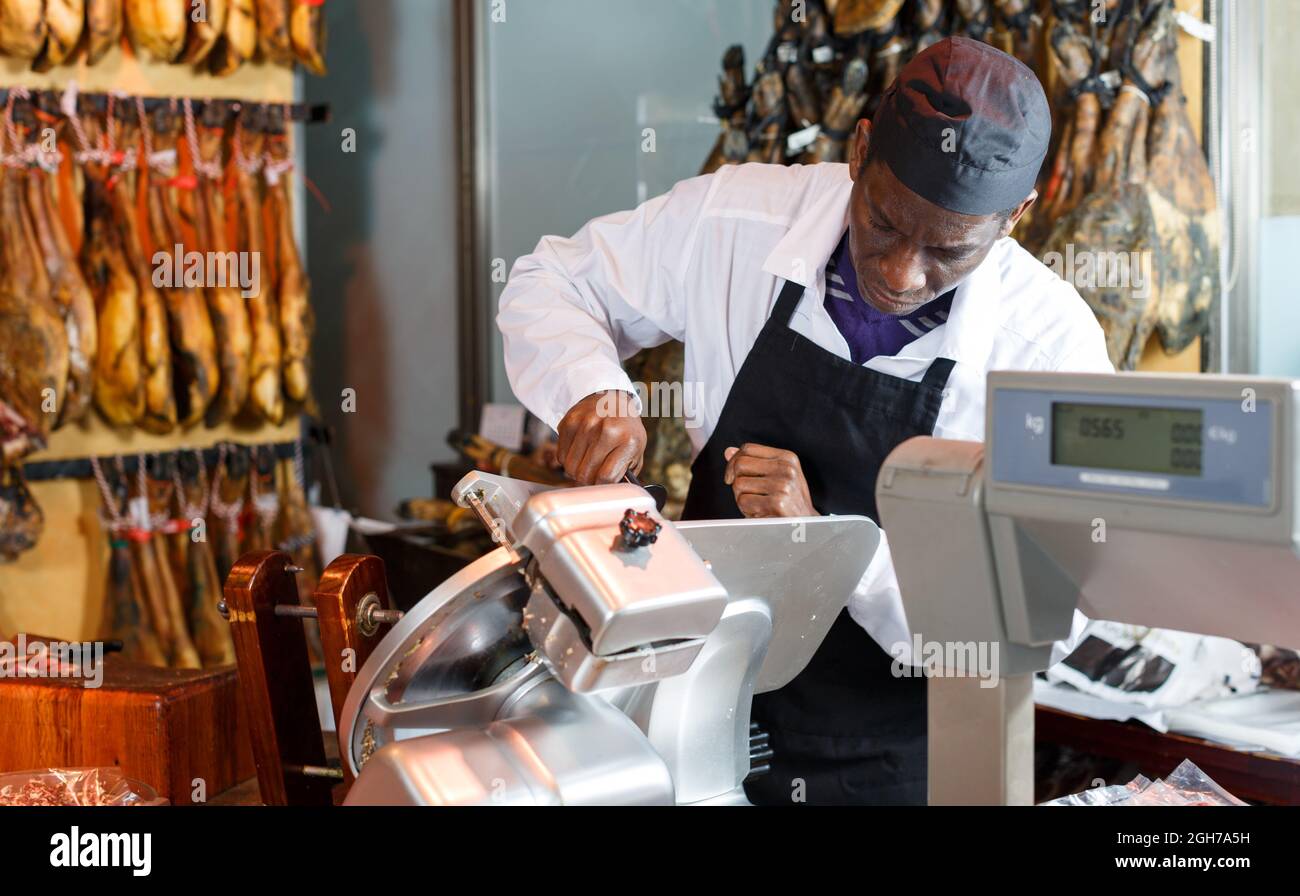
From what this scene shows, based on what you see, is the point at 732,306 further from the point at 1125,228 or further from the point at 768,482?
the point at 1125,228

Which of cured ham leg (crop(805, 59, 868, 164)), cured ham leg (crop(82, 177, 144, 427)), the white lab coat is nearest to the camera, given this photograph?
the white lab coat

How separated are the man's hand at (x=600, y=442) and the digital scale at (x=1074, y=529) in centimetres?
68

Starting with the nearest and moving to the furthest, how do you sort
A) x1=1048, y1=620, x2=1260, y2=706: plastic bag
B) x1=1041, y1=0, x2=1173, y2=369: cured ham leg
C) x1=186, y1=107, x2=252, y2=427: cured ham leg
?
1. x1=1048, y1=620, x2=1260, y2=706: plastic bag
2. x1=1041, y1=0, x2=1173, y2=369: cured ham leg
3. x1=186, y1=107, x2=252, y2=427: cured ham leg

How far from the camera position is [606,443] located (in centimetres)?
172

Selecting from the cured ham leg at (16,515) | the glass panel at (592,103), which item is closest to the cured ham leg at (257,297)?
the cured ham leg at (16,515)

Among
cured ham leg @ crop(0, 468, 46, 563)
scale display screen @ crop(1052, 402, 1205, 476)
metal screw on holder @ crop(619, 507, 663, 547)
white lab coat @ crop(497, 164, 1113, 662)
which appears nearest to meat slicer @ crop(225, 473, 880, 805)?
metal screw on holder @ crop(619, 507, 663, 547)

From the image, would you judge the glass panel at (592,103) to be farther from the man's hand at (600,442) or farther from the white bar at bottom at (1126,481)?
the white bar at bottom at (1126,481)

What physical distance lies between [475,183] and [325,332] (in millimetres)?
1179

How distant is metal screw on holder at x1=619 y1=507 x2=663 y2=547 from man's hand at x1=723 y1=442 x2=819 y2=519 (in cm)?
81

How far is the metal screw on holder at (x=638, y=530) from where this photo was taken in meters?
1.03

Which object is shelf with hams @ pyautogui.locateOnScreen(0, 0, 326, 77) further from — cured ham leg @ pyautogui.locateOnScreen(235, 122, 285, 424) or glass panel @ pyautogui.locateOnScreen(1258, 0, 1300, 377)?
glass panel @ pyautogui.locateOnScreen(1258, 0, 1300, 377)

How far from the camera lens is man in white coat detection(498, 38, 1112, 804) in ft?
5.74

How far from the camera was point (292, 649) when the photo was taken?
67.1 inches

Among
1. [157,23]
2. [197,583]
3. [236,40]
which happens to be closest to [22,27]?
[157,23]
